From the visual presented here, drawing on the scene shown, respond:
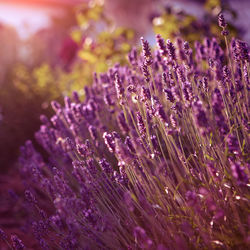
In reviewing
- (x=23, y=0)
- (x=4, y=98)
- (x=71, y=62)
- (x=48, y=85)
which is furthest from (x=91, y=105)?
(x=23, y=0)

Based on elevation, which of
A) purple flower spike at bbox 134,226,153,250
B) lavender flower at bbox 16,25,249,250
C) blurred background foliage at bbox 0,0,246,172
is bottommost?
purple flower spike at bbox 134,226,153,250

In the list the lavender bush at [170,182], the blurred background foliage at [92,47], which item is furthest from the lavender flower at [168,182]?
the blurred background foliage at [92,47]

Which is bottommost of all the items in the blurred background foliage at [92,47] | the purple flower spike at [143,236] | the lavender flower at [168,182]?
the purple flower spike at [143,236]

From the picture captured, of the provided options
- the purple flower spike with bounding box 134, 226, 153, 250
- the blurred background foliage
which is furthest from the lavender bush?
the blurred background foliage

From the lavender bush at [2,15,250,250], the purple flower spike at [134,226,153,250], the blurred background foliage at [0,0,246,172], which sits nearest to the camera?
the purple flower spike at [134,226,153,250]

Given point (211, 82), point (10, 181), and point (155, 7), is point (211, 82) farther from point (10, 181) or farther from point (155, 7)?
point (155, 7)

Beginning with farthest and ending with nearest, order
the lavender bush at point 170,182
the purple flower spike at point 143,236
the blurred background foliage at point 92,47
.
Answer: the blurred background foliage at point 92,47 → the lavender bush at point 170,182 → the purple flower spike at point 143,236

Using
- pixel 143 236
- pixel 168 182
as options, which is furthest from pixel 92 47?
pixel 143 236

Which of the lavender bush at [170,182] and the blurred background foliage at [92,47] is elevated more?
the blurred background foliage at [92,47]

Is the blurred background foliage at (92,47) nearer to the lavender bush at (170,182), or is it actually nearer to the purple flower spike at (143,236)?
the lavender bush at (170,182)

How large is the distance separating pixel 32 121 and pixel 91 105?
8.40ft

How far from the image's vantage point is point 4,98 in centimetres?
571

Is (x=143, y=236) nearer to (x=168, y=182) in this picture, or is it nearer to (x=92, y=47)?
(x=168, y=182)

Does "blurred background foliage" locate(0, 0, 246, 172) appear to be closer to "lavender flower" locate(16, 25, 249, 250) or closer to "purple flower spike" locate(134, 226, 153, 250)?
"lavender flower" locate(16, 25, 249, 250)
